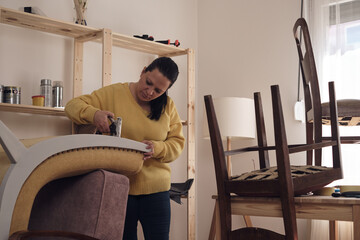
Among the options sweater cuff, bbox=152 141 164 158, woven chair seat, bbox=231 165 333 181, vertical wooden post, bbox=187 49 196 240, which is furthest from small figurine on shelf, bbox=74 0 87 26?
woven chair seat, bbox=231 165 333 181

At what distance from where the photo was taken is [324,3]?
361 centimetres

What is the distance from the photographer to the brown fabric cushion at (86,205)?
3.20 ft

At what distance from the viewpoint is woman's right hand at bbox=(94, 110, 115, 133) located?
158 centimetres

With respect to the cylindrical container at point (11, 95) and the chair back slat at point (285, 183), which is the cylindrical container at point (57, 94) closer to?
the cylindrical container at point (11, 95)

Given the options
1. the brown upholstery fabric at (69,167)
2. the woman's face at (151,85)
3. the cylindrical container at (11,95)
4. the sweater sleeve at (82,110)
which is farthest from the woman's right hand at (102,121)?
the cylindrical container at (11,95)

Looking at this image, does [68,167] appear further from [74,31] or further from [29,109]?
[74,31]

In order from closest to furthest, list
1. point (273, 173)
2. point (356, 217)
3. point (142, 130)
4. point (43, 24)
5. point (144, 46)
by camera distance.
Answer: point (356, 217) < point (273, 173) < point (142, 130) < point (43, 24) < point (144, 46)

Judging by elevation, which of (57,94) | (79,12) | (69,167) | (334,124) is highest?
(79,12)

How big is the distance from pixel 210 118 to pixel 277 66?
7.36ft

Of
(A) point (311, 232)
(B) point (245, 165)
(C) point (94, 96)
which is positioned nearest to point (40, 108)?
(C) point (94, 96)

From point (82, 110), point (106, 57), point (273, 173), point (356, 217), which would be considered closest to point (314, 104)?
point (273, 173)

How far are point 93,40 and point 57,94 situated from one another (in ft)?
1.81

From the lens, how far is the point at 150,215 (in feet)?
6.07

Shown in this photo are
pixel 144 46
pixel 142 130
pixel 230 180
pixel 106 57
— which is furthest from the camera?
pixel 144 46
